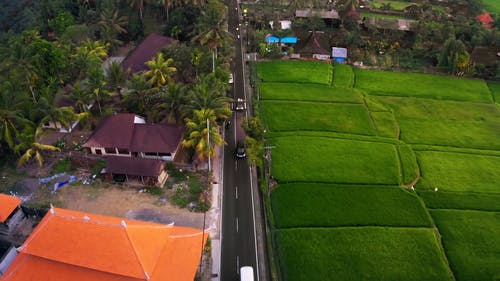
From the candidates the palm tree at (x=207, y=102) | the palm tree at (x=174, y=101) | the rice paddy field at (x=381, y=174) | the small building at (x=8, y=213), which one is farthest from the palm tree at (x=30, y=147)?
the rice paddy field at (x=381, y=174)

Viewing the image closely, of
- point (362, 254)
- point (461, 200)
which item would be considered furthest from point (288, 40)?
point (362, 254)

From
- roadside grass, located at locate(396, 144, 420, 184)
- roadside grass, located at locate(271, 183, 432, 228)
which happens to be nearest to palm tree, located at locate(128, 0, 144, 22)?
roadside grass, located at locate(271, 183, 432, 228)

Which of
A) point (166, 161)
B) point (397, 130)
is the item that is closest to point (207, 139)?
point (166, 161)

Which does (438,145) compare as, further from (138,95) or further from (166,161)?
(138,95)

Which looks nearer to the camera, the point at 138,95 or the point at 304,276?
the point at 304,276

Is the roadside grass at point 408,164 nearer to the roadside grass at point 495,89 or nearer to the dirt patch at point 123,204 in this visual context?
the roadside grass at point 495,89

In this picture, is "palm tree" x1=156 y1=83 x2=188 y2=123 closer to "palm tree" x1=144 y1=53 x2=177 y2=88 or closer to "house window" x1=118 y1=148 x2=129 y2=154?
"palm tree" x1=144 y1=53 x2=177 y2=88
